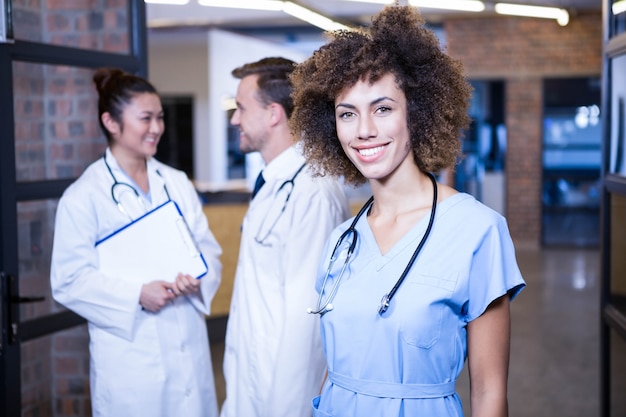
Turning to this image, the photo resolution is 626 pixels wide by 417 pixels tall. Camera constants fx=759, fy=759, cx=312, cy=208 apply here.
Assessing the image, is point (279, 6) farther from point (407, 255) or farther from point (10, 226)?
point (407, 255)

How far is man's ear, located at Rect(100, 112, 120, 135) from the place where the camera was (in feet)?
8.59

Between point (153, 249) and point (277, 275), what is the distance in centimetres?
49

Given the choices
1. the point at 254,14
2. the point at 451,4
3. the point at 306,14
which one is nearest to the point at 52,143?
the point at 306,14

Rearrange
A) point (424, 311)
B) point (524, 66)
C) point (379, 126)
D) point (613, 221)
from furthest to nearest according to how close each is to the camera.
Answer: point (524, 66) < point (613, 221) < point (379, 126) < point (424, 311)

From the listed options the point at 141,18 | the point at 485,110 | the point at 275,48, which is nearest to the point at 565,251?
the point at 485,110

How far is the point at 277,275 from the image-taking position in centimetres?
223

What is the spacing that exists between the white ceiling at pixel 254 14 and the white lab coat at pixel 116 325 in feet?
23.9

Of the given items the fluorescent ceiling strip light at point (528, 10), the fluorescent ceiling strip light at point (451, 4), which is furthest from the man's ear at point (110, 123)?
the fluorescent ceiling strip light at point (528, 10)

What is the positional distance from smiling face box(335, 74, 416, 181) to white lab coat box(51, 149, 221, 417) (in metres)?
1.15

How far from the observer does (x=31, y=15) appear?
269cm

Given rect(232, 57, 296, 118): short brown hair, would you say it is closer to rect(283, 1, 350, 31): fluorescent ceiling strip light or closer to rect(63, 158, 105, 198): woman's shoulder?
rect(63, 158, 105, 198): woman's shoulder

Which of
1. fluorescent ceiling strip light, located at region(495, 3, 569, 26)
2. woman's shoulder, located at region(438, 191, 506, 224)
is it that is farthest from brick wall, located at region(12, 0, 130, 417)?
fluorescent ceiling strip light, located at region(495, 3, 569, 26)

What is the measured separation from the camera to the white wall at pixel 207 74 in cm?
1127

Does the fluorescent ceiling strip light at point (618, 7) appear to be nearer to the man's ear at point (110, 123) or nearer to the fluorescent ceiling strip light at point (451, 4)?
the man's ear at point (110, 123)
